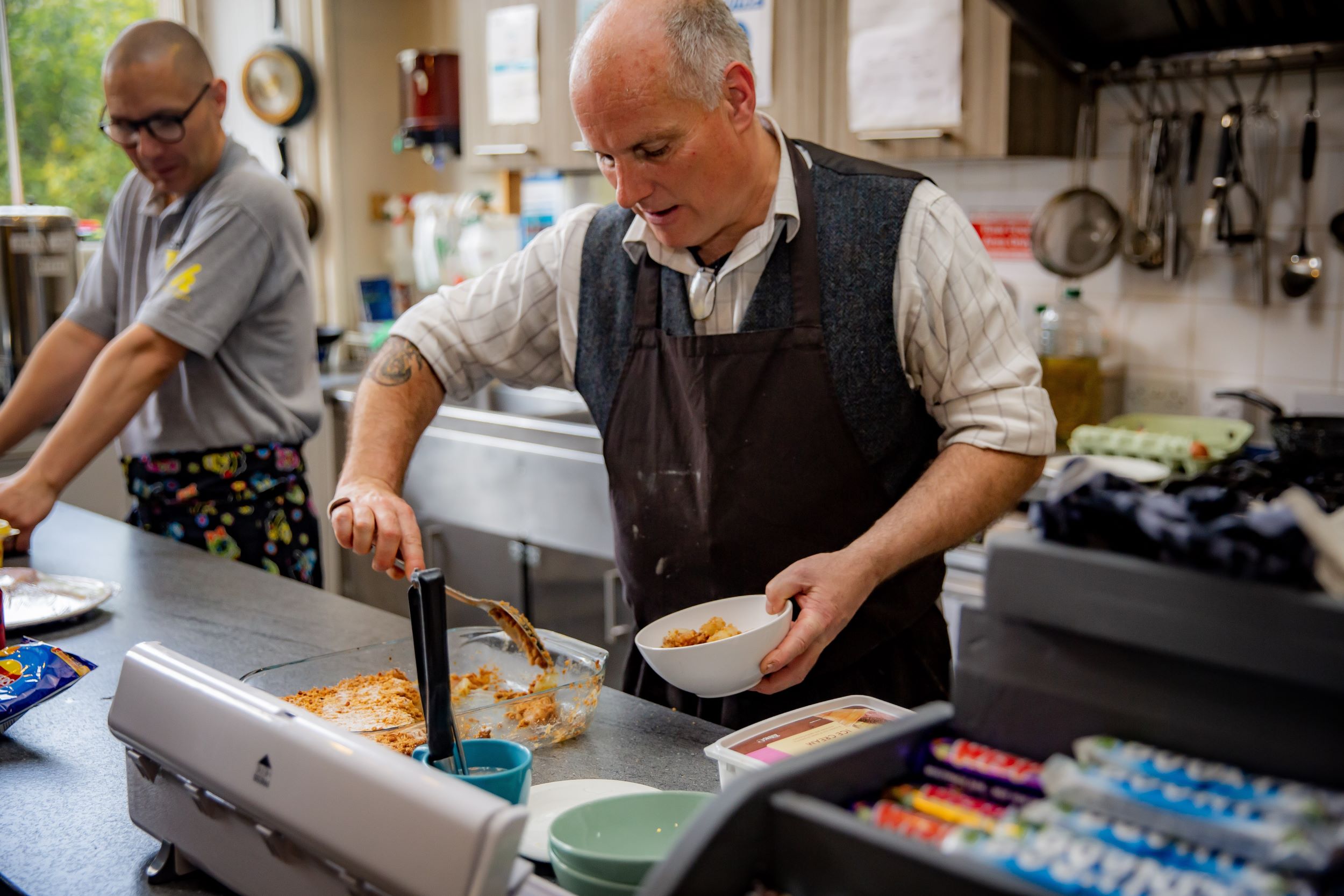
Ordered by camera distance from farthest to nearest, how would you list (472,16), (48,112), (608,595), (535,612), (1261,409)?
(48,112) → (472,16) → (535,612) → (608,595) → (1261,409)

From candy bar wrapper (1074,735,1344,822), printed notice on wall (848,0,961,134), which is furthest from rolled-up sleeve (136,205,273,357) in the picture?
candy bar wrapper (1074,735,1344,822)

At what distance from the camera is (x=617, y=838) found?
98 centimetres

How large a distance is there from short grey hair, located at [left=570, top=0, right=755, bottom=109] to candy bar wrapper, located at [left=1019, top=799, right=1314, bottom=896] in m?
0.99

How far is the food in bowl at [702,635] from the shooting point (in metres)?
1.28

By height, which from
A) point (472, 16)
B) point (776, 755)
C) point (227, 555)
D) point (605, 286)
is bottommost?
point (227, 555)

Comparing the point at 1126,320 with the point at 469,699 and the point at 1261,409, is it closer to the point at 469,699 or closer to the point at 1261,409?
the point at 1261,409

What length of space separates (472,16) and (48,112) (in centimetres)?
166

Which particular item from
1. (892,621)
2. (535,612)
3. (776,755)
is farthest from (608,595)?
(776,755)

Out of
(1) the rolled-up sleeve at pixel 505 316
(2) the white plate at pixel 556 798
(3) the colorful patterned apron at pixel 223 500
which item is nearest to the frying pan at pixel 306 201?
(3) the colorful patterned apron at pixel 223 500

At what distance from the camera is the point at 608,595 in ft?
10.6

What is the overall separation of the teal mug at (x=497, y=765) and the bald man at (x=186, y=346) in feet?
4.51

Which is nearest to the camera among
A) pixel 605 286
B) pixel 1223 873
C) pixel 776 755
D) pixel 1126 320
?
pixel 1223 873

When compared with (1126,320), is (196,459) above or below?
below

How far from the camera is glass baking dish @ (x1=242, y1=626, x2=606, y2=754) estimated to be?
4.09 ft
